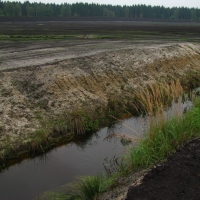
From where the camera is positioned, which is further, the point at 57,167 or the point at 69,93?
the point at 69,93

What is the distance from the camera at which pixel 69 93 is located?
12227 millimetres

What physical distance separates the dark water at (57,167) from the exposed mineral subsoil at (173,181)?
1831 millimetres

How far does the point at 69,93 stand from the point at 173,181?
24.2 feet

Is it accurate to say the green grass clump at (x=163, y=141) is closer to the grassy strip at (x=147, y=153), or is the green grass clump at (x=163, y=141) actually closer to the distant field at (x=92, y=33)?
the grassy strip at (x=147, y=153)

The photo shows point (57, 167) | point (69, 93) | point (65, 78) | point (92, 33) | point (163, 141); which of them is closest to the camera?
point (163, 141)

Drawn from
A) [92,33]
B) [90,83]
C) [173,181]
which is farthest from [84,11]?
[173,181]

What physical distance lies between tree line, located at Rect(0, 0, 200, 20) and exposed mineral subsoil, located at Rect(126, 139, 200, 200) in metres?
99.7

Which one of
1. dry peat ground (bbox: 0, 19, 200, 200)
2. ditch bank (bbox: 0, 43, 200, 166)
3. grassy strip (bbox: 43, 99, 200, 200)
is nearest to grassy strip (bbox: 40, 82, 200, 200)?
grassy strip (bbox: 43, 99, 200, 200)

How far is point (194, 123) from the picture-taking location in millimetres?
8000

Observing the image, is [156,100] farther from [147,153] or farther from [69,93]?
[69,93]

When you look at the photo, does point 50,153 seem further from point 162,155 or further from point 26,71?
point 26,71

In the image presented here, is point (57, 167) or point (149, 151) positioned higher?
point (149, 151)

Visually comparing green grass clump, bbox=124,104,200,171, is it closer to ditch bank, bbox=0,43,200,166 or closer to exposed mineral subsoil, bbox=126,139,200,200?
exposed mineral subsoil, bbox=126,139,200,200

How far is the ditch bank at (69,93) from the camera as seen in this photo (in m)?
9.44
